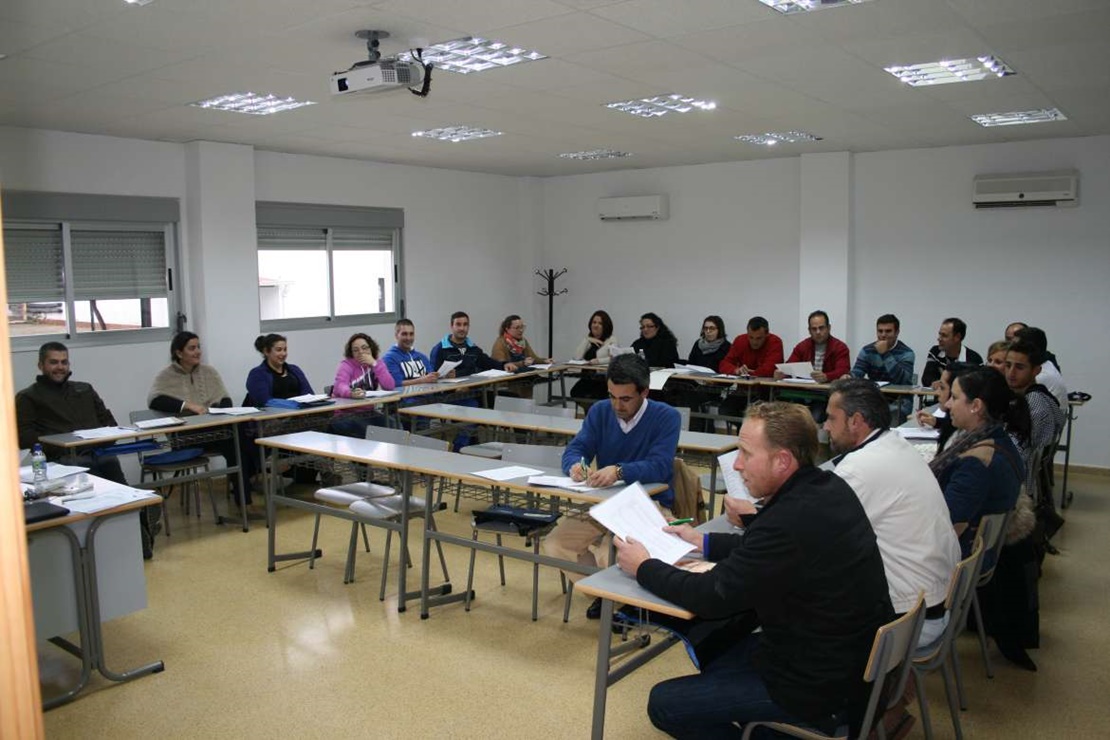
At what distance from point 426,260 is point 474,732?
6966 mm

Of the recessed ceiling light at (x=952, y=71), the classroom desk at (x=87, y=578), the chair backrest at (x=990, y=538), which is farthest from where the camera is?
the recessed ceiling light at (x=952, y=71)

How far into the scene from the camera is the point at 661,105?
6180 mm

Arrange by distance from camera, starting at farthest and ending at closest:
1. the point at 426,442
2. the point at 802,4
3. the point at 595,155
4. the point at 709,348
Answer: the point at 709,348 < the point at 595,155 < the point at 426,442 < the point at 802,4

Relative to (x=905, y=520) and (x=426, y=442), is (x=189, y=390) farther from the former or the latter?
(x=905, y=520)

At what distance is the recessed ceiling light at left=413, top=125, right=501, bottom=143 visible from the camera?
7.17m

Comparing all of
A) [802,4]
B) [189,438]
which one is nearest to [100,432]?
[189,438]

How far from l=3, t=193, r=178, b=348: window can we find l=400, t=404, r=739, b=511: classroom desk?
2.71m

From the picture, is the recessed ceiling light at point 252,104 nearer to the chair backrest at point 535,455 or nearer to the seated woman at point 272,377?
the seated woman at point 272,377

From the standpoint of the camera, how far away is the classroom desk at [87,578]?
11.3ft

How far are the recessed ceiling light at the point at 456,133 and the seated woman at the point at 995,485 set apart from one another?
4763 mm

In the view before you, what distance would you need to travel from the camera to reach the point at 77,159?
6.71m

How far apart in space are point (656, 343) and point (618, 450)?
544 cm

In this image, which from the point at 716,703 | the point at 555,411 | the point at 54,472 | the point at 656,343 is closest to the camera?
the point at 716,703

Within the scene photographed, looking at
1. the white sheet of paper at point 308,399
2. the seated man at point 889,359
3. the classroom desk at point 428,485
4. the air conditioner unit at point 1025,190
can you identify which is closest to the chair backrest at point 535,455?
the classroom desk at point 428,485
